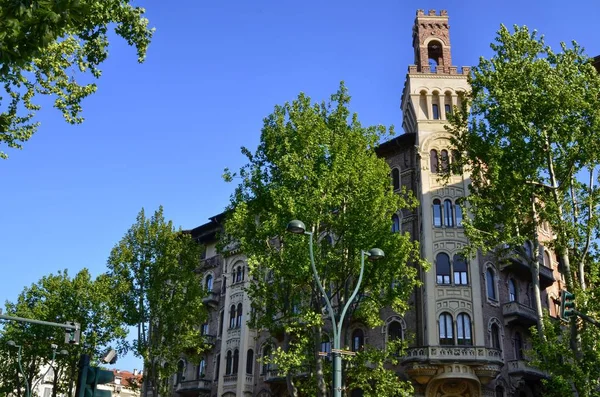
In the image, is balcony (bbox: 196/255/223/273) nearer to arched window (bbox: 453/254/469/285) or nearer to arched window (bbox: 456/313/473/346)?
arched window (bbox: 453/254/469/285)

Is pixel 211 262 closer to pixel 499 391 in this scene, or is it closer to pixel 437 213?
pixel 437 213

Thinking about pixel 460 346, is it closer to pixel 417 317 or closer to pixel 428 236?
pixel 417 317

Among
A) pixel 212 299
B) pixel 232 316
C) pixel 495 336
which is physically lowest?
pixel 495 336

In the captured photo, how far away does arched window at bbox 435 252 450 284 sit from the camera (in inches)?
1174

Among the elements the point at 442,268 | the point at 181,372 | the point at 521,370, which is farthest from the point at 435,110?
the point at 181,372

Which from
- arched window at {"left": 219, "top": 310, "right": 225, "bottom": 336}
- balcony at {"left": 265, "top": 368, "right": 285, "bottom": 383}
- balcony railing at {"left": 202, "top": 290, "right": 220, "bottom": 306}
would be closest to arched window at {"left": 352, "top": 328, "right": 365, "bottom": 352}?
balcony at {"left": 265, "top": 368, "right": 285, "bottom": 383}

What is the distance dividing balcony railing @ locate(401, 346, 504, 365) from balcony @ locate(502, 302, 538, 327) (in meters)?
2.97

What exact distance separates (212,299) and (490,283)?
732 inches

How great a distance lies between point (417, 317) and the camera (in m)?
29.5

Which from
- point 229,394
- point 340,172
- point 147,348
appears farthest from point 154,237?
point 340,172

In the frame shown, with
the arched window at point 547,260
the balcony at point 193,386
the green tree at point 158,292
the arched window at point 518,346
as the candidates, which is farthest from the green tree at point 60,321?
the arched window at point 547,260

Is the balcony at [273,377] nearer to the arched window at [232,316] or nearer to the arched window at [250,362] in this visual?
the arched window at [250,362]

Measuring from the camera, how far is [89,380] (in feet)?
25.5

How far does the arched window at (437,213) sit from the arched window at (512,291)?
5289mm
